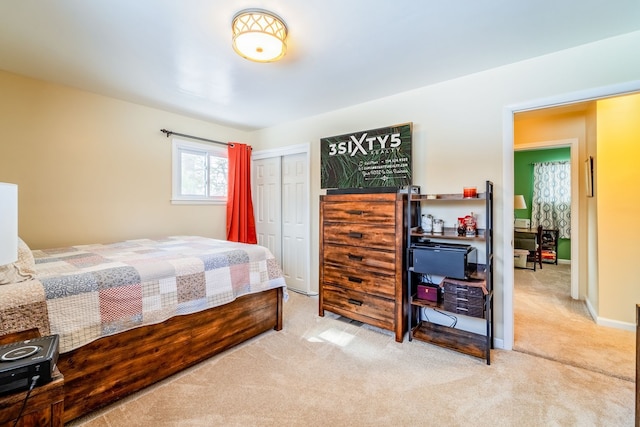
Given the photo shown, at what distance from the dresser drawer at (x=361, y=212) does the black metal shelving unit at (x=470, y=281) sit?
173 mm

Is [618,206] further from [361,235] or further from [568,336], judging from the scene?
[361,235]

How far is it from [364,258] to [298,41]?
186 cm

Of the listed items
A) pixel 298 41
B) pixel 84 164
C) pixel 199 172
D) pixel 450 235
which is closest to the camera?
pixel 298 41

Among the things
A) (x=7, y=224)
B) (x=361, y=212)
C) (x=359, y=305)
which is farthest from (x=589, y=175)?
(x=7, y=224)

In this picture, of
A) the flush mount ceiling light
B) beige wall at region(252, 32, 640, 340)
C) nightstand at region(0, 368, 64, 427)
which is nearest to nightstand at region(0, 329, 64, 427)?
nightstand at region(0, 368, 64, 427)

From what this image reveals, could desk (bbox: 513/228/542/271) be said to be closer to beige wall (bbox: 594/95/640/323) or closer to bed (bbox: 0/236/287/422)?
beige wall (bbox: 594/95/640/323)

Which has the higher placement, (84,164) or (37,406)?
(84,164)

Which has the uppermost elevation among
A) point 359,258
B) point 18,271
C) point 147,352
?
point 18,271

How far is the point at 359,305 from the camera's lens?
2.65 m

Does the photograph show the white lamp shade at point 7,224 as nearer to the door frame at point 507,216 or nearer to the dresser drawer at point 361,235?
the dresser drawer at point 361,235

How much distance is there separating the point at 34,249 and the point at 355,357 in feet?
10.2

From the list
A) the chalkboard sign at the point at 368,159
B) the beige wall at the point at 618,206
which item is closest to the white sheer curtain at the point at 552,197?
the beige wall at the point at 618,206

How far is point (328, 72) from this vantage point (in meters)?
2.39

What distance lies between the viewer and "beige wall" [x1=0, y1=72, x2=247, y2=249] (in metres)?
2.53
